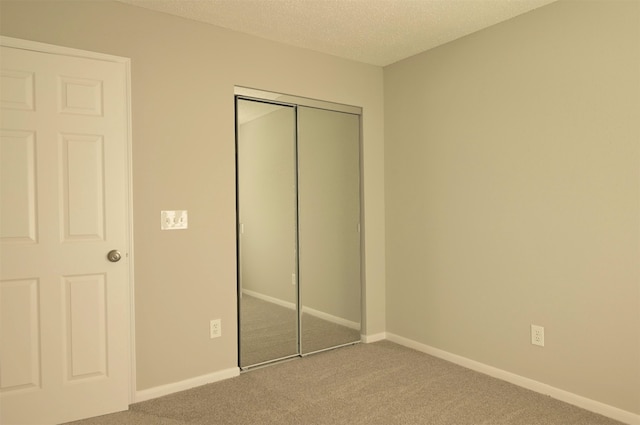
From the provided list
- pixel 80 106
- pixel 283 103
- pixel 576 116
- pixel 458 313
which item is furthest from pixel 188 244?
pixel 576 116

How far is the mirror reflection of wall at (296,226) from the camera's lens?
3.16 meters

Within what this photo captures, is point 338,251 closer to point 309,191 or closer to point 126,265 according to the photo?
point 309,191

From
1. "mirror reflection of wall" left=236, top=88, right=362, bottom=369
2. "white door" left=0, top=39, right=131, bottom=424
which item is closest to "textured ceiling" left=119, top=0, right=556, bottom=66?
"mirror reflection of wall" left=236, top=88, right=362, bottom=369

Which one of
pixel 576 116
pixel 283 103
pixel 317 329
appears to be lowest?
pixel 317 329

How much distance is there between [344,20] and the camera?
2875 mm

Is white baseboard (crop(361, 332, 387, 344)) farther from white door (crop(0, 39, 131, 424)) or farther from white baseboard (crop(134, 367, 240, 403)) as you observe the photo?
white door (crop(0, 39, 131, 424))

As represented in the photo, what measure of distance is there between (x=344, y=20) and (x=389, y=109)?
1117 mm

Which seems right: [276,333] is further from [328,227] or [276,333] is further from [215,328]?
[328,227]

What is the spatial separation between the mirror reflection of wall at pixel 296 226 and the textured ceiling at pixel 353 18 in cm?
47

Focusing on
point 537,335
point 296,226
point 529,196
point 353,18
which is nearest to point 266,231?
point 296,226

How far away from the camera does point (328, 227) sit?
362 cm

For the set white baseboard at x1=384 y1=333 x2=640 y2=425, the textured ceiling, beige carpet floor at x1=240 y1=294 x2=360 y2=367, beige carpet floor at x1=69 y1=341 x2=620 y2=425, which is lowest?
beige carpet floor at x1=69 y1=341 x2=620 y2=425

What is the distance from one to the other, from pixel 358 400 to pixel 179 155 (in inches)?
77.0

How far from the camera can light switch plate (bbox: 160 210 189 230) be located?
276cm
